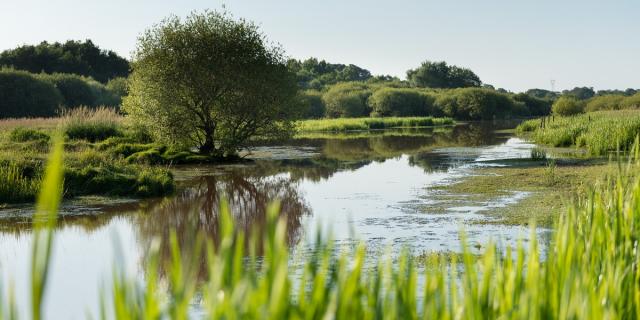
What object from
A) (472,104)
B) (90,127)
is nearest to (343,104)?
(472,104)

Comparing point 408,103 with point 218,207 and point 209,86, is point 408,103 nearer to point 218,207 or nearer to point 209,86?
point 209,86

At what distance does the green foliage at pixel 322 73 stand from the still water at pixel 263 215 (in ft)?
234

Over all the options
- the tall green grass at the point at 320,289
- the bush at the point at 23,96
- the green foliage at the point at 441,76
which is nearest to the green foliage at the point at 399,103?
the bush at the point at 23,96

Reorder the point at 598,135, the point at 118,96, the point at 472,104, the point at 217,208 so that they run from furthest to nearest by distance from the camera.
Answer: the point at 472,104, the point at 118,96, the point at 598,135, the point at 217,208

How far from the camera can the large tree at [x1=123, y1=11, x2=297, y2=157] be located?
24.2 m

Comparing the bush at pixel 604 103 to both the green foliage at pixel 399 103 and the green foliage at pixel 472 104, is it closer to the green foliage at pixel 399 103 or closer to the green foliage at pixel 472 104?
the green foliage at pixel 472 104

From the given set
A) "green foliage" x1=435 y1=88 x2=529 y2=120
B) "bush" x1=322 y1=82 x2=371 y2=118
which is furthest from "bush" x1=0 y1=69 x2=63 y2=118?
"green foliage" x1=435 y1=88 x2=529 y2=120

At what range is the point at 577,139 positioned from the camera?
26.6 meters

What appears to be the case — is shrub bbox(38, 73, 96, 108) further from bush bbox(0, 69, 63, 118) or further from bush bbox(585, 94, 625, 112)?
bush bbox(585, 94, 625, 112)

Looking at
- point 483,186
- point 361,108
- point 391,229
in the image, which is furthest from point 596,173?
point 361,108

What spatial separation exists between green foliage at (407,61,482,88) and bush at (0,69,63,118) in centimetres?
7075

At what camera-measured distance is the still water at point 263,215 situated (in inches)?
330

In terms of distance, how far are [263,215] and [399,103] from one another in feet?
193

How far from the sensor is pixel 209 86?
24.6m
